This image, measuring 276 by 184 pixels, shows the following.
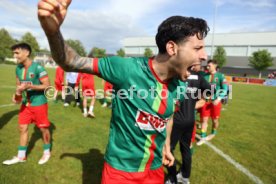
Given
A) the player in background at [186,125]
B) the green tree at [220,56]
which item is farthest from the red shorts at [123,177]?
the green tree at [220,56]

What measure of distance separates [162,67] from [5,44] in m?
84.9

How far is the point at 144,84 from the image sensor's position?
2.14 m

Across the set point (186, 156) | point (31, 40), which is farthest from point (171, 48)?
point (31, 40)

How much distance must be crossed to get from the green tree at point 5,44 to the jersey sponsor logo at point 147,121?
79277 mm

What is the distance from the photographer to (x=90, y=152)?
5.63 metres

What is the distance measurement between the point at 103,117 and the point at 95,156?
12.4 ft

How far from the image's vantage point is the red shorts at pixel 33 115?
4.82 m

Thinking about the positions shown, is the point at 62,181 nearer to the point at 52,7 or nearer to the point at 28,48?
the point at 28,48

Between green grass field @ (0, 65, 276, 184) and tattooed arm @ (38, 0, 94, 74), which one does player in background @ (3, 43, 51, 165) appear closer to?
green grass field @ (0, 65, 276, 184)

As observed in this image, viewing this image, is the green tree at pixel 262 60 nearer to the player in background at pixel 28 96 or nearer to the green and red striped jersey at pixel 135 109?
the player in background at pixel 28 96

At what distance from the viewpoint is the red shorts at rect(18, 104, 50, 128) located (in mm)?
4824

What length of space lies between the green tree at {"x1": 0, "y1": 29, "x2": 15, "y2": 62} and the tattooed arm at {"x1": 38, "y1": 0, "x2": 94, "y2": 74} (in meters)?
79.3

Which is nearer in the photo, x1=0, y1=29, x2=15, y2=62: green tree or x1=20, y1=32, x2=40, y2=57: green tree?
x1=0, y1=29, x2=15, y2=62: green tree

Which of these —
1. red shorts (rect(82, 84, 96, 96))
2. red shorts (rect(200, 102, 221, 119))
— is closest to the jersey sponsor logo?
red shorts (rect(200, 102, 221, 119))
